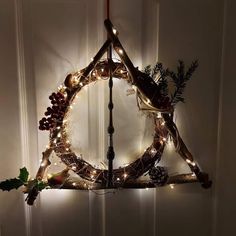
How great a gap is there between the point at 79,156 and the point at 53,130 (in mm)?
201

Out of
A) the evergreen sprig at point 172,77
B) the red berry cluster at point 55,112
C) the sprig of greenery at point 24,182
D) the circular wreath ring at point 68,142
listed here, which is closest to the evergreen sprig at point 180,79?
the evergreen sprig at point 172,77

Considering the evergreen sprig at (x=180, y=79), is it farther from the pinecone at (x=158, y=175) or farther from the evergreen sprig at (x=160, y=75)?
the pinecone at (x=158, y=175)

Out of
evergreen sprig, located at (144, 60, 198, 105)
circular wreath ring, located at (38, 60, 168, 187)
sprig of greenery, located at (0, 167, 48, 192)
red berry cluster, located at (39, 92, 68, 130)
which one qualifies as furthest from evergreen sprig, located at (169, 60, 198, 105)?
sprig of greenery, located at (0, 167, 48, 192)

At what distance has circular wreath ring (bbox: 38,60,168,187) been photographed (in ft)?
4.41

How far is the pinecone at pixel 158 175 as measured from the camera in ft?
4.73

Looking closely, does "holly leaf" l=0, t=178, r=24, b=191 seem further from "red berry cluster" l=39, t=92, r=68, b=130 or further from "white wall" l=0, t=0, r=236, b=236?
"red berry cluster" l=39, t=92, r=68, b=130

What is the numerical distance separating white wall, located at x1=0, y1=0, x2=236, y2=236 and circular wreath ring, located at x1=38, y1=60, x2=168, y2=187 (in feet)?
A: 0.35

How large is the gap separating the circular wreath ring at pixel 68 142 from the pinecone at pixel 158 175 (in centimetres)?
3

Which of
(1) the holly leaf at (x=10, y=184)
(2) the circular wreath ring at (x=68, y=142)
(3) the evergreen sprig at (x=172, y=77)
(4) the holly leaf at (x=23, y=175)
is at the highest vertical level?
(3) the evergreen sprig at (x=172, y=77)

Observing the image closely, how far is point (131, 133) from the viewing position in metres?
1.52

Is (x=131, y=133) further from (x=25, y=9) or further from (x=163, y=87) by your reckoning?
(x=25, y=9)

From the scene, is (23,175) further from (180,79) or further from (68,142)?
(180,79)

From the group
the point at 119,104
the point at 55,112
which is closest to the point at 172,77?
the point at 119,104

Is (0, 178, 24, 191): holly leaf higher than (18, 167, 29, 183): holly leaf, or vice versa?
(18, 167, 29, 183): holly leaf
